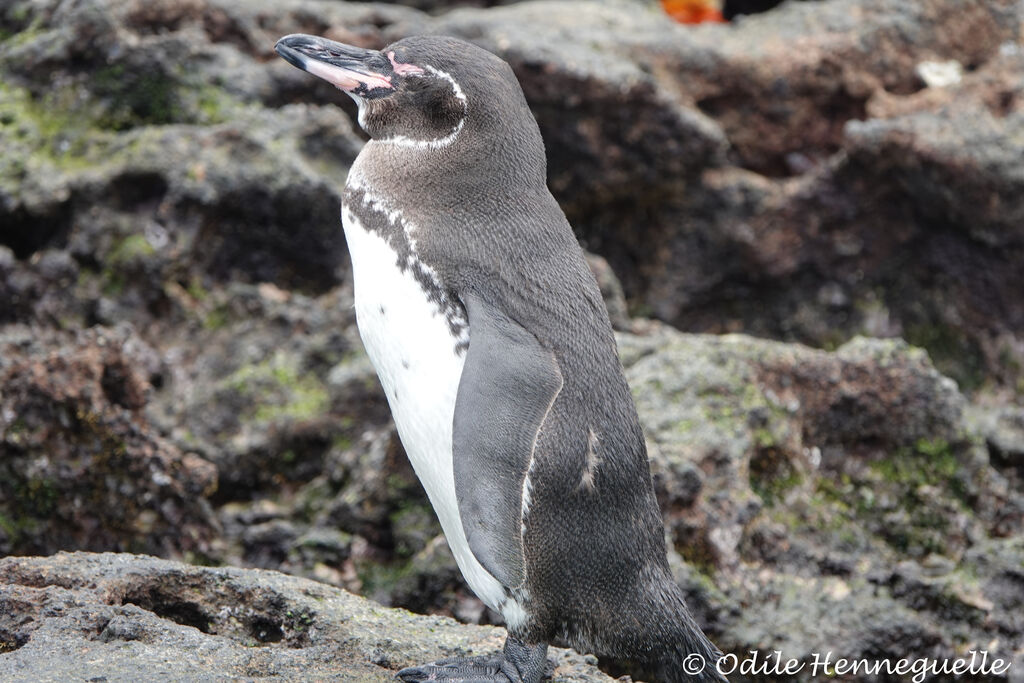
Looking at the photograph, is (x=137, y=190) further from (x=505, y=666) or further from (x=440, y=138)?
(x=505, y=666)

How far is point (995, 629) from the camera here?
4305 mm

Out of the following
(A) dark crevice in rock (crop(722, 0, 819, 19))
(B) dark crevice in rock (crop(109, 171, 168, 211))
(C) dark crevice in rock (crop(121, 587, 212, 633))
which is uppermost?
(B) dark crevice in rock (crop(109, 171, 168, 211))

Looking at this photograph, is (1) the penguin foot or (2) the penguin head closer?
(1) the penguin foot

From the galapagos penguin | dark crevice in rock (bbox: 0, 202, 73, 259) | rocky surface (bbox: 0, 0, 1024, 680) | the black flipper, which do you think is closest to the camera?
the black flipper

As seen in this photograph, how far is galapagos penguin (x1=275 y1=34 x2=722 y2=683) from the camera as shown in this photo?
314cm

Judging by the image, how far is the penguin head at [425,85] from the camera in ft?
11.0

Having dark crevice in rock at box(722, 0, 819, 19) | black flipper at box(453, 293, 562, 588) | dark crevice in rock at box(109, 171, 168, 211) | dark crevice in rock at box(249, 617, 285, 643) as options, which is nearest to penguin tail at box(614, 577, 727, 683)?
black flipper at box(453, 293, 562, 588)

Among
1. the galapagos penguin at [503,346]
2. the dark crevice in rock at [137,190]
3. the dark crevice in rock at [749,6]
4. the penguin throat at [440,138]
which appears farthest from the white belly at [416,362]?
the dark crevice in rock at [749,6]

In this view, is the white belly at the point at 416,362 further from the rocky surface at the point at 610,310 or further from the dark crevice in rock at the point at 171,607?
the dark crevice in rock at the point at 171,607

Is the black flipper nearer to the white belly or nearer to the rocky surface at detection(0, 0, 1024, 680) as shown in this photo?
the white belly

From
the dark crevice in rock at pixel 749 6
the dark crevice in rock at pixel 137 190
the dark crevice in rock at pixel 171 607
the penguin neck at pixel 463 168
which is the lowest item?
the dark crevice in rock at pixel 749 6

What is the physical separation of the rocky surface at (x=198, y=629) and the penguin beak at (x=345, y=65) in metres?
1.50

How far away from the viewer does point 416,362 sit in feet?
10.6

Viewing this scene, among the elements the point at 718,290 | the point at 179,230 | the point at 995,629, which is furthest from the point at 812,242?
the point at 179,230
